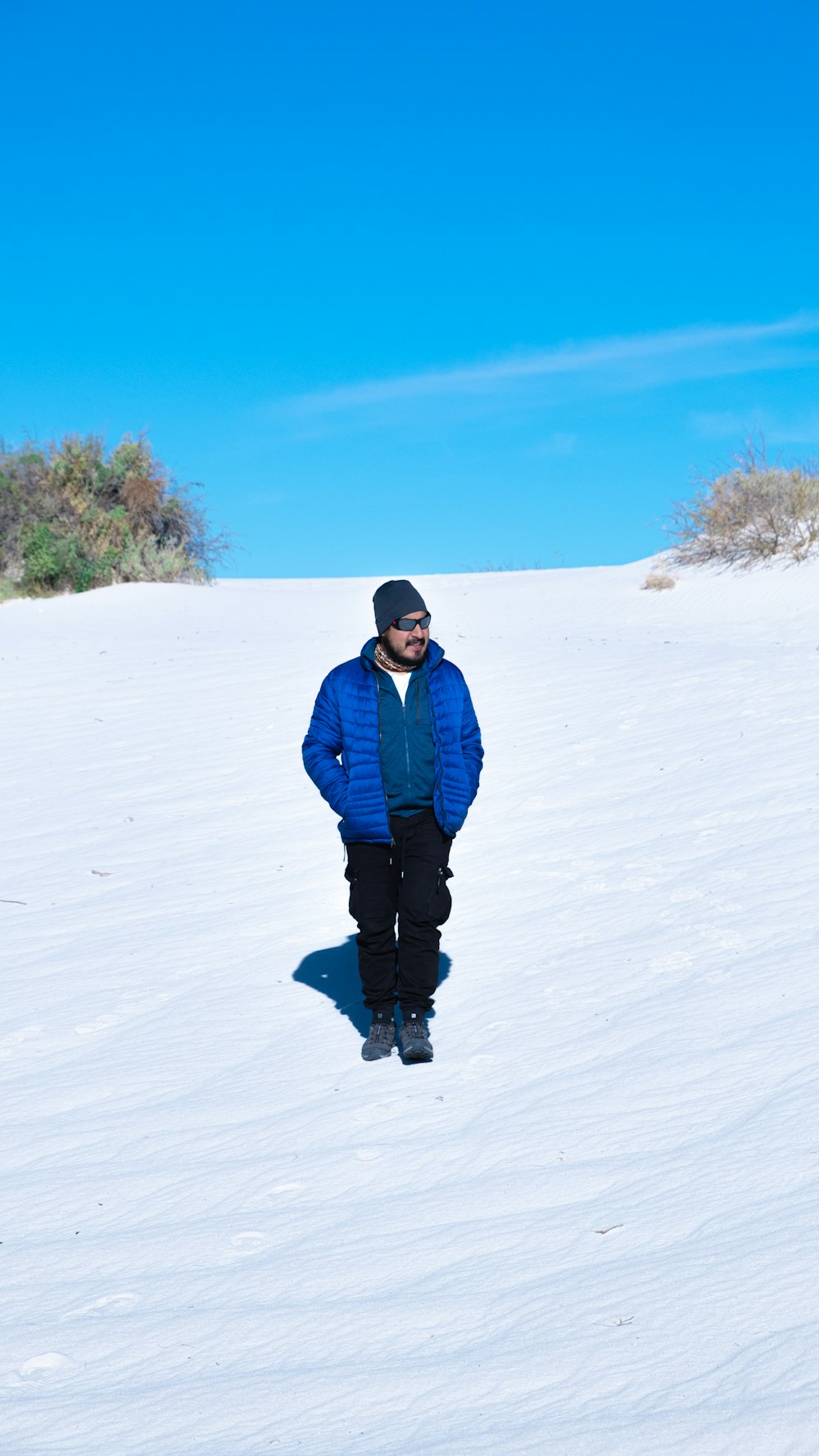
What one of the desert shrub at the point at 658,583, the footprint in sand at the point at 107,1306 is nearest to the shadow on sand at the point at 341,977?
the footprint in sand at the point at 107,1306

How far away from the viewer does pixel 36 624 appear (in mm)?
19406

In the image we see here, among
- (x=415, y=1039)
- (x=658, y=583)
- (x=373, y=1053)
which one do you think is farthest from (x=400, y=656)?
(x=658, y=583)

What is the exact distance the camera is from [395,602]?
4988 millimetres

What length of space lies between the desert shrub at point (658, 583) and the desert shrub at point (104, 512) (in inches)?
388

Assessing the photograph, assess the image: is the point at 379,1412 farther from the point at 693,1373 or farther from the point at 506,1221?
the point at 506,1221

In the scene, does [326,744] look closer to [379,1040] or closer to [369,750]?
[369,750]

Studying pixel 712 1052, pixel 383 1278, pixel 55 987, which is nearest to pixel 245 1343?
pixel 383 1278

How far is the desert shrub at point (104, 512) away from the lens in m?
26.9

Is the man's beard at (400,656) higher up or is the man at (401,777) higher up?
the man's beard at (400,656)

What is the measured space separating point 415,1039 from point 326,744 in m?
1.25

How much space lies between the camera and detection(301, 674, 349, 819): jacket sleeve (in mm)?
5113

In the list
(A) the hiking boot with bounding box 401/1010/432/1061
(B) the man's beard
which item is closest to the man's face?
(B) the man's beard

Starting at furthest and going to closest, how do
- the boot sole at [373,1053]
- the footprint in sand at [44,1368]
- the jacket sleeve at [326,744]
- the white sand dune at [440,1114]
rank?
the boot sole at [373,1053]
the jacket sleeve at [326,744]
the footprint in sand at [44,1368]
the white sand dune at [440,1114]

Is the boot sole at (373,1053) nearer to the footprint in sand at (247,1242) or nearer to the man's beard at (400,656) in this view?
the footprint in sand at (247,1242)
